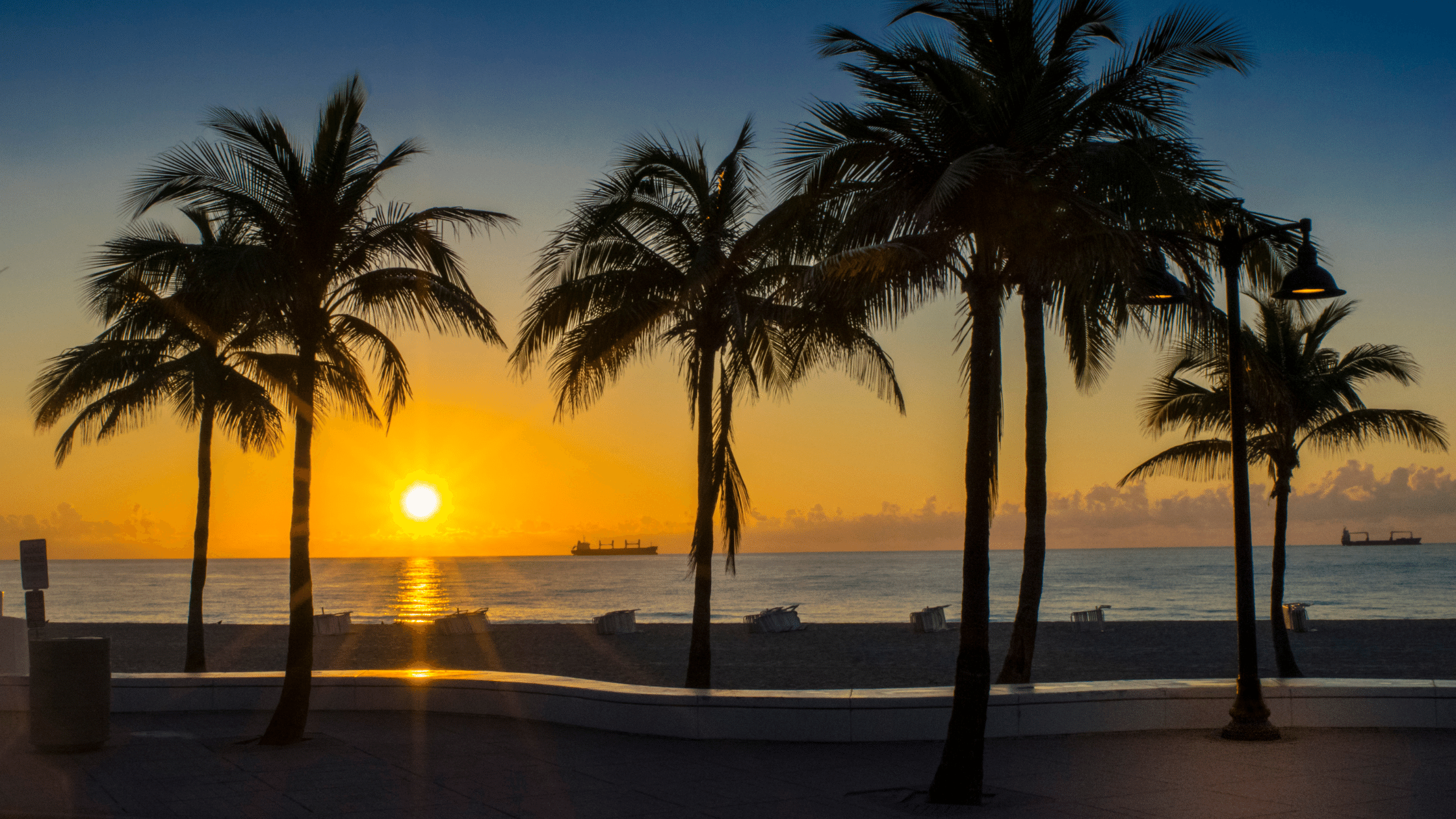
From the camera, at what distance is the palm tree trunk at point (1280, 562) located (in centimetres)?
1702

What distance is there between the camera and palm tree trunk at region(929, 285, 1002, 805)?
7.36 m

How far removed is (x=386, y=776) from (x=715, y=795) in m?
2.60

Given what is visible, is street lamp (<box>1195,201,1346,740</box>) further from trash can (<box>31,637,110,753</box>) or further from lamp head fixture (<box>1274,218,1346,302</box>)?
trash can (<box>31,637,110,753</box>)

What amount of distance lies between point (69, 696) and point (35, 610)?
381 cm

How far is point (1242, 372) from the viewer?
34.1ft

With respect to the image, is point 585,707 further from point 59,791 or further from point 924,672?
point 924,672

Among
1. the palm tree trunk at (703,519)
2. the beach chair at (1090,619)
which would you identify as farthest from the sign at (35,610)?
the beach chair at (1090,619)

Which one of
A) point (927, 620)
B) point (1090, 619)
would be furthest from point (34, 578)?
point (1090, 619)

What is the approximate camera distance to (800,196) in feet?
30.5

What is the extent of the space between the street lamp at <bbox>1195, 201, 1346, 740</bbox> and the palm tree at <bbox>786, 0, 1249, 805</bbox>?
5.47 feet

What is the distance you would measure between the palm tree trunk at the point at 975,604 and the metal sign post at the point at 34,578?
1046cm

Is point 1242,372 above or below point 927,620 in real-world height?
above

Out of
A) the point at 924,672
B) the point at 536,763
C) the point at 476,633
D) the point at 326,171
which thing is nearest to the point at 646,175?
the point at 326,171

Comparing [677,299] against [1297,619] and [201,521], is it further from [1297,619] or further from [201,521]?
[1297,619]
